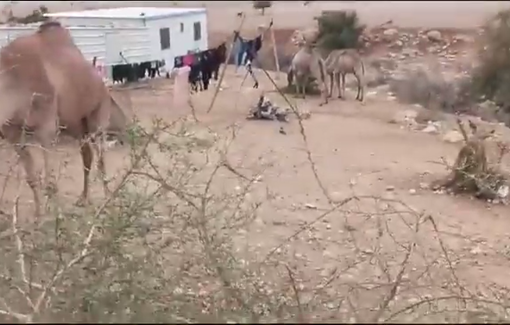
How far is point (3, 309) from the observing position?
3814 millimetres

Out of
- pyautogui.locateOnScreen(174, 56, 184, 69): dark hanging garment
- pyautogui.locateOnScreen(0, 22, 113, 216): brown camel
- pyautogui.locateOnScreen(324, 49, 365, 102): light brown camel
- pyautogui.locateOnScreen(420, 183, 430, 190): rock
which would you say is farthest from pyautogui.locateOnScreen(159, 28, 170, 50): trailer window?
pyautogui.locateOnScreen(0, 22, 113, 216): brown camel

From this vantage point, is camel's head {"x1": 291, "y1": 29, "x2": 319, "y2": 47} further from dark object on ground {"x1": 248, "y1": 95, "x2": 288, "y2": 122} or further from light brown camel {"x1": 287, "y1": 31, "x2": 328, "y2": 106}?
dark object on ground {"x1": 248, "y1": 95, "x2": 288, "y2": 122}

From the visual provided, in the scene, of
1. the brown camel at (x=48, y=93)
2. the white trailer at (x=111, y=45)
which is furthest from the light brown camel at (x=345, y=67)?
the brown camel at (x=48, y=93)

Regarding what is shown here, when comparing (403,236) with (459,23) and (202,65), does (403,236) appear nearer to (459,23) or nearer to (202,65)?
(202,65)

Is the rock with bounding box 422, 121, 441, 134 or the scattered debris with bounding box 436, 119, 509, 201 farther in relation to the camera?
the rock with bounding box 422, 121, 441, 134

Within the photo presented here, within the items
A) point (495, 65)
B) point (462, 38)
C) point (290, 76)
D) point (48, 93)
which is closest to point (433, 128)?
point (495, 65)

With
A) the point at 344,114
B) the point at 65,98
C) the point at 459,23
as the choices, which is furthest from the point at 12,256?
the point at 459,23

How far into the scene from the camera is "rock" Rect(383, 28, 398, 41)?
2716 centimetres

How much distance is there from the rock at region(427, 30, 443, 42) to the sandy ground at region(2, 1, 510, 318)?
8.85 metres

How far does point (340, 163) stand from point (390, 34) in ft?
57.1

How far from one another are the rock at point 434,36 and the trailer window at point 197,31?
912 cm

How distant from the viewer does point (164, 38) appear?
59.5ft

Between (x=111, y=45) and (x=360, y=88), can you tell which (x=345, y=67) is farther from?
(x=111, y=45)

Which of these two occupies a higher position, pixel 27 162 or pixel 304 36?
pixel 27 162
